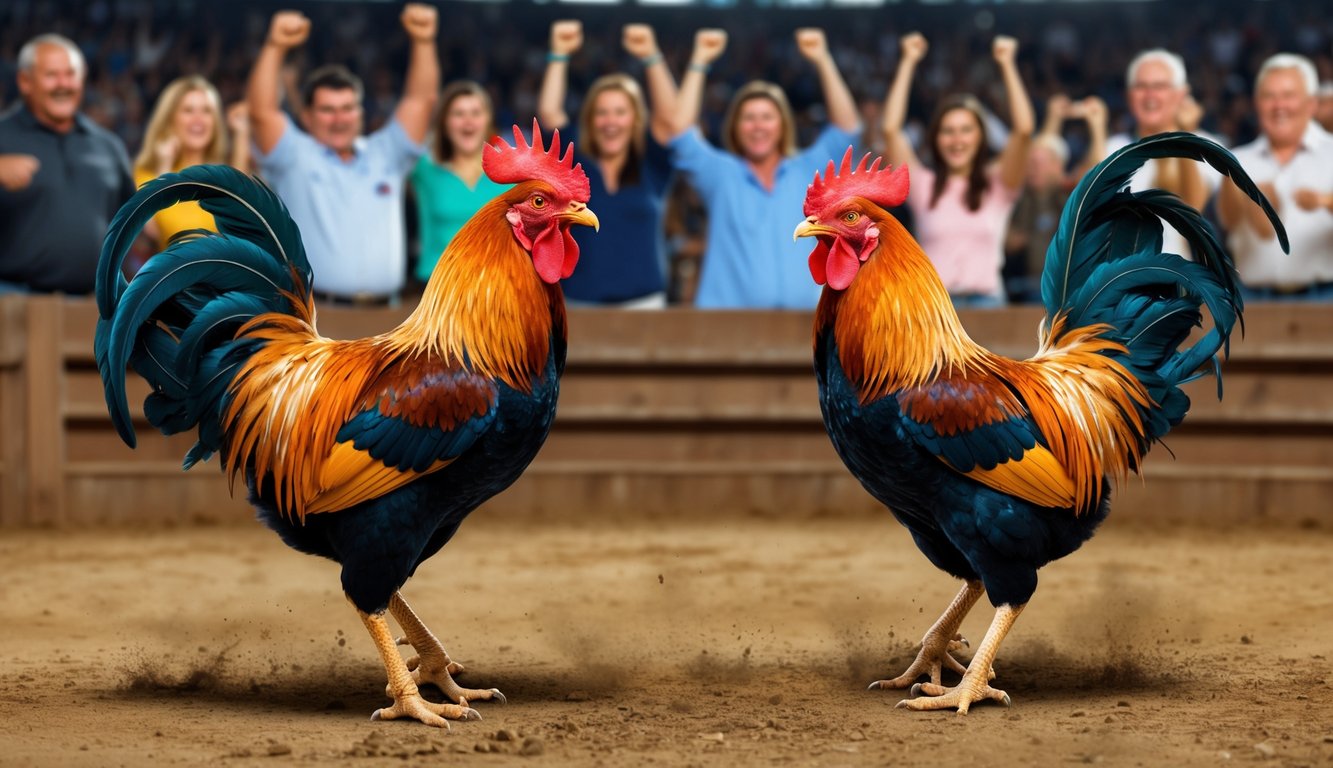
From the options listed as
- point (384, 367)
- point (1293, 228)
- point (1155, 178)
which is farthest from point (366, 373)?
point (1293, 228)

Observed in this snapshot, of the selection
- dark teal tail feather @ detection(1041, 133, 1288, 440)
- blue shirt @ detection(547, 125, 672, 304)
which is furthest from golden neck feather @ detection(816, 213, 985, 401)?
blue shirt @ detection(547, 125, 672, 304)

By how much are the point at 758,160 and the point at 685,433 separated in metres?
1.65

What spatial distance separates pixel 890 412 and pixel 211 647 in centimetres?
269

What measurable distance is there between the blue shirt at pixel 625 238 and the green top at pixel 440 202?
579 mm

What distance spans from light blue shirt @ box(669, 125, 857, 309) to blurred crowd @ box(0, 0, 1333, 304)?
29.7ft

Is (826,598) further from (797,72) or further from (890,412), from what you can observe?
(797,72)

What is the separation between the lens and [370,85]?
19.2m

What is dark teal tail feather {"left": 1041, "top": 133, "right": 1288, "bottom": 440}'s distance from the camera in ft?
15.7

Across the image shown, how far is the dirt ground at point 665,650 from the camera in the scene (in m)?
3.99

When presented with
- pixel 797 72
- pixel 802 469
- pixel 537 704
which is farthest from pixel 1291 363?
pixel 797 72

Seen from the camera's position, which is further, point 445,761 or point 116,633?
point 116,633

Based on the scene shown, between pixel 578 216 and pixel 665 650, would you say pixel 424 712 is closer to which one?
pixel 665 650

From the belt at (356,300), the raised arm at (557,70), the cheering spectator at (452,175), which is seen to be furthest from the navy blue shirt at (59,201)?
the raised arm at (557,70)

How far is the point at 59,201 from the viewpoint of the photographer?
811 cm
